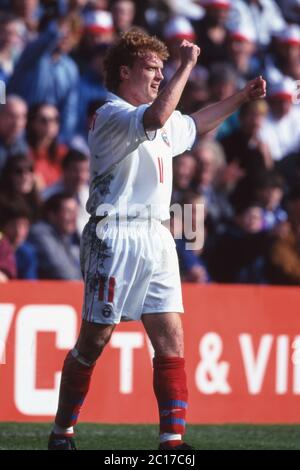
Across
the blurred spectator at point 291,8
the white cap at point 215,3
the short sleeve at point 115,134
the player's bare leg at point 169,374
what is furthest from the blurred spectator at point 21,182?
the blurred spectator at point 291,8

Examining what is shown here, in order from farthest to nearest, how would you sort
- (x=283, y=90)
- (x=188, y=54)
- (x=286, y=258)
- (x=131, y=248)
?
(x=283, y=90) < (x=286, y=258) < (x=131, y=248) < (x=188, y=54)

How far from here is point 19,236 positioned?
9.65 metres

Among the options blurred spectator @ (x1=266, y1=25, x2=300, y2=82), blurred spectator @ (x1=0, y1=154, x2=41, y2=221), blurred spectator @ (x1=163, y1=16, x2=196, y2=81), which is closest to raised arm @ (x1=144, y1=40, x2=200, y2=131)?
blurred spectator @ (x1=0, y1=154, x2=41, y2=221)

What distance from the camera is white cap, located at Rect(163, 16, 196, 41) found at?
12453 mm

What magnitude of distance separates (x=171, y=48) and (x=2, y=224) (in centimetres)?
370

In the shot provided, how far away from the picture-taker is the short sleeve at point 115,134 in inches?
235

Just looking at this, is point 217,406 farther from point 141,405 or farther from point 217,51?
point 217,51

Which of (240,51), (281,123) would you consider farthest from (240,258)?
(240,51)

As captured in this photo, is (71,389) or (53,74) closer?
(71,389)

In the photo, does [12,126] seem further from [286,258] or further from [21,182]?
[286,258]

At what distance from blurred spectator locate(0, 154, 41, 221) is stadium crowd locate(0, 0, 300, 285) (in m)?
0.01

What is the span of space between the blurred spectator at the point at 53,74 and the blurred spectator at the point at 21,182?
119 cm

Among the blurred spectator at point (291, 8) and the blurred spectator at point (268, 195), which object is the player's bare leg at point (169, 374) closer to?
the blurred spectator at point (268, 195)

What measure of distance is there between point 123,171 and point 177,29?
656 centimetres
